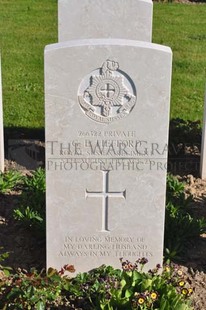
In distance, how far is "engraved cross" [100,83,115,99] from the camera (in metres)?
3.95

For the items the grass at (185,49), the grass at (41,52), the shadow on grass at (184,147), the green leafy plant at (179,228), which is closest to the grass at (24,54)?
the grass at (41,52)

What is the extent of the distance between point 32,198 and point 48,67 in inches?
69.6

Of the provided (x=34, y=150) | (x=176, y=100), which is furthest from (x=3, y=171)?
(x=176, y=100)

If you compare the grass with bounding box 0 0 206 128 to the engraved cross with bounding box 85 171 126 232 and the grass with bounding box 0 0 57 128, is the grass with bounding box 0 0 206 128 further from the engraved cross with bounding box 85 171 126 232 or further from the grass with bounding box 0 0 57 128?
the engraved cross with bounding box 85 171 126 232

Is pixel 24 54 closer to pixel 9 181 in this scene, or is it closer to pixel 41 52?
pixel 41 52

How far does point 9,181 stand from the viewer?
229 inches

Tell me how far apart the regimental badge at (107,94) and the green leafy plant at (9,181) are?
6.53ft

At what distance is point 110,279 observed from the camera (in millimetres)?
4051

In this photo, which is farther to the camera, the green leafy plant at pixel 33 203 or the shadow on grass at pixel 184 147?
the shadow on grass at pixel 184 147

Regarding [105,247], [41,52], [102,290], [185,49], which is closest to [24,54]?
[41,52]

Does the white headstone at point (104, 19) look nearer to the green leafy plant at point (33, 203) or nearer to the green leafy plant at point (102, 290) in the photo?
the green leafy plant at point (33, 203)

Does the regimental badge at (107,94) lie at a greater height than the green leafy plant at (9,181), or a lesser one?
greater

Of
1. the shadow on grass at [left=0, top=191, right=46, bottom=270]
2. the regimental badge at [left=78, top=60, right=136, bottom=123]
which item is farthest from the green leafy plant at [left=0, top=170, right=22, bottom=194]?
the regimental badge at [left=78, top=60, right=136, bottom=123]

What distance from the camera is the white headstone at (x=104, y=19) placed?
611 centimetres
